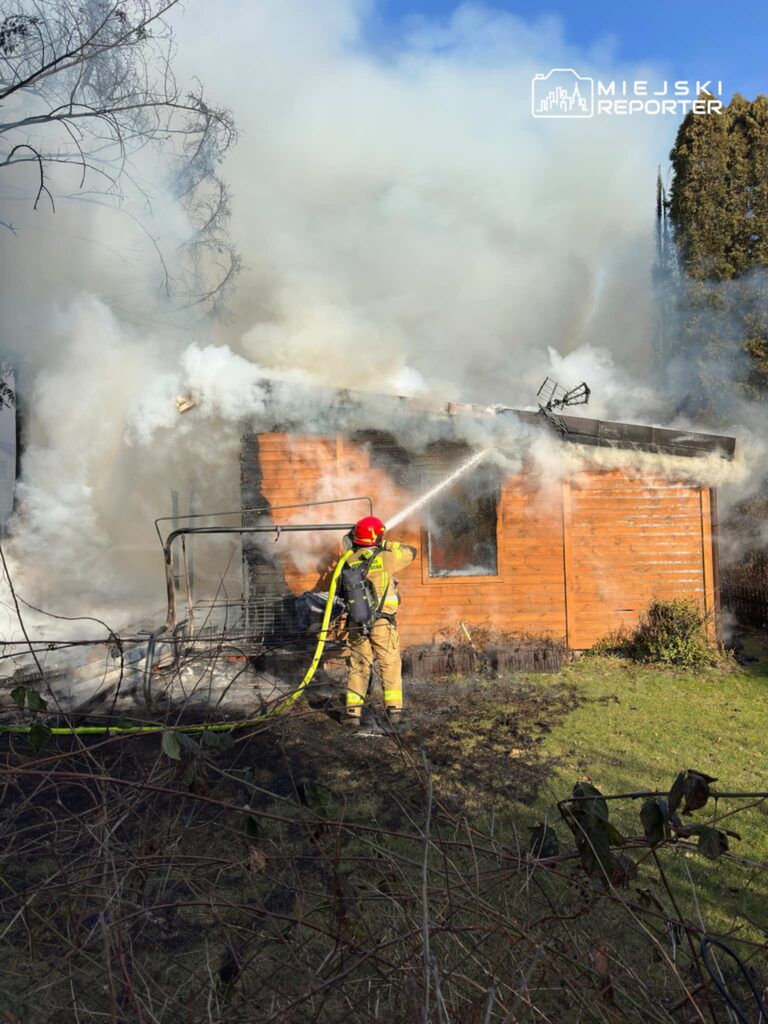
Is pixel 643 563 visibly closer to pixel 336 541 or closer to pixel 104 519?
pixel 336 541

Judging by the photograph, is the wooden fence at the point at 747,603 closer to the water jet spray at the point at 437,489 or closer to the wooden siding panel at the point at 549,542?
the wooden siding panel at the point at 549,542

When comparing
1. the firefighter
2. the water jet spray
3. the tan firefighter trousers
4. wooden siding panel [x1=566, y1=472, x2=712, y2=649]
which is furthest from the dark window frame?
the tan firefighter trousers

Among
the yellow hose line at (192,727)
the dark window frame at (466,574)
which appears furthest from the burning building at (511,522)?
the yellow hose line at (192,727)

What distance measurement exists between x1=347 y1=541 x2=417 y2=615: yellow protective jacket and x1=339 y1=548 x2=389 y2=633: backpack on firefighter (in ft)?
0.04

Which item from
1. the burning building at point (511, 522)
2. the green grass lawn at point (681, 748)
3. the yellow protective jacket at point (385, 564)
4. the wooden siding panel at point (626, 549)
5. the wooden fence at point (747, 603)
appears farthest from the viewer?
the wooden fence at point (747, 603)

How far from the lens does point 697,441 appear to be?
8320mm

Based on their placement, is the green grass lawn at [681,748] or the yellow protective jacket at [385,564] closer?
the green grass lawn at [681,748]

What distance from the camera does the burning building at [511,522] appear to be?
843 cm

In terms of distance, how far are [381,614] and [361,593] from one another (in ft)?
0.92

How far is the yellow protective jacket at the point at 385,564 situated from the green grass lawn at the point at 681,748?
71.8 inches

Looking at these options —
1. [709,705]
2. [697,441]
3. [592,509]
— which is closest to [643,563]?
[592,509]

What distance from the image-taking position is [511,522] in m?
8.65

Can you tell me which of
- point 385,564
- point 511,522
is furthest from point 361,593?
point 511,522

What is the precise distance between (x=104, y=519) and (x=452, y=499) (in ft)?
21.9
